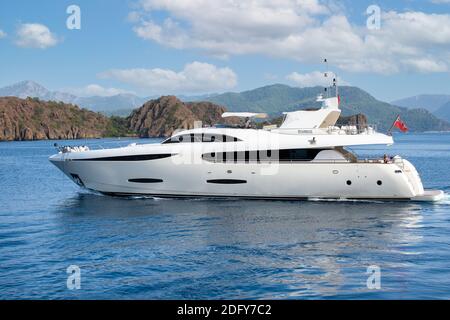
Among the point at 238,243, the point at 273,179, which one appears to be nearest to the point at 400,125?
the point at 273,179

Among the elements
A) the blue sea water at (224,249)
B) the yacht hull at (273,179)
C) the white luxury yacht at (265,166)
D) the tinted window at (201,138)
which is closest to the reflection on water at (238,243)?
the blue sea water at (224,249)

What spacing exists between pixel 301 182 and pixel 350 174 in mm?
2466

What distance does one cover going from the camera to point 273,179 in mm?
25703

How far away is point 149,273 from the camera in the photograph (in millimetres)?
13703

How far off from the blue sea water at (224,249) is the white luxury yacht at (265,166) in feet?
2.53

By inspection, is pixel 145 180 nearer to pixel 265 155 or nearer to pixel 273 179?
pixel 265 155

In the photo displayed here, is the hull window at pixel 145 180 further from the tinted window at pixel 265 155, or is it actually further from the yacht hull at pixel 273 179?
the tinted window at pixel 265 155

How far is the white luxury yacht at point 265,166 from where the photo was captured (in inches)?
997

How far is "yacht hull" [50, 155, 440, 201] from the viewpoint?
2522cm

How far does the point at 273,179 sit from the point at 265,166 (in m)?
0.86

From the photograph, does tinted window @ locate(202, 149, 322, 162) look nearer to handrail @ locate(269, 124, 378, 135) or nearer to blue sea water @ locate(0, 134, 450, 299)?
handrail @ locate(269, 124, 378, 135)

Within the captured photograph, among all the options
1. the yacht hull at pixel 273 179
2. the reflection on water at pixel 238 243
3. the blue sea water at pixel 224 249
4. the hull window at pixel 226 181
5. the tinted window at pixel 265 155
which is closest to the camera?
the blue sea water at pixel 224 249
